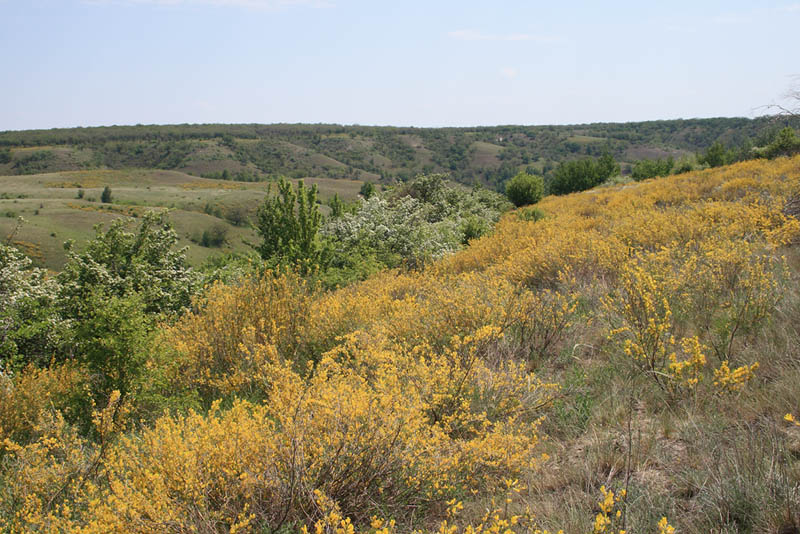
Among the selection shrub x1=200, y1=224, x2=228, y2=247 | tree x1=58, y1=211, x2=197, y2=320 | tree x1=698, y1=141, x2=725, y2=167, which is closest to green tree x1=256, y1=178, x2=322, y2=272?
tree x1=58, y1=211, x2=197, y2=320

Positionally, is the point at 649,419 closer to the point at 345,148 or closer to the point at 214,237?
the point at 214,237

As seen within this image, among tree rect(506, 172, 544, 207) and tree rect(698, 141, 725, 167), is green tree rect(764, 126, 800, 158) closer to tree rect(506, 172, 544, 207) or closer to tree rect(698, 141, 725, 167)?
tree rect(506, 172, 544, 207)

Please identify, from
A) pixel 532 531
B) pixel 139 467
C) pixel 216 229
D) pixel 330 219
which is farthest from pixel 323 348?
pixel 216 229

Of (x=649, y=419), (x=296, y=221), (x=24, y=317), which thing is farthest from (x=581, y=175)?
(x=649, y=419)

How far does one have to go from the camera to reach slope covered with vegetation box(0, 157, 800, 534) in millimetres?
2211

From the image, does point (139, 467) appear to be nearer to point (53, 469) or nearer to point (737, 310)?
point (53, 469)

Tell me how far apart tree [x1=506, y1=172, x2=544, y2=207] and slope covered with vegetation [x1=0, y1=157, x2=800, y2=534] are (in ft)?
68.3

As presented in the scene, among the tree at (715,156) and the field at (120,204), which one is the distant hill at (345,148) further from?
the tree at (715,156)

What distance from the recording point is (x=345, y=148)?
139125mm

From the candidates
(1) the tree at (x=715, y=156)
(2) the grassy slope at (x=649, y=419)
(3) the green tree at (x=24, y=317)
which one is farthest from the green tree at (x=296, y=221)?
(1) the tree at (x=715, y=156)

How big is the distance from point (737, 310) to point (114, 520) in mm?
4366

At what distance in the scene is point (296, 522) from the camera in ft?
7.33

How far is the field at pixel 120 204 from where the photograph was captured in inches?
1874

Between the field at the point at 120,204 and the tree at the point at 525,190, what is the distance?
1668cm
